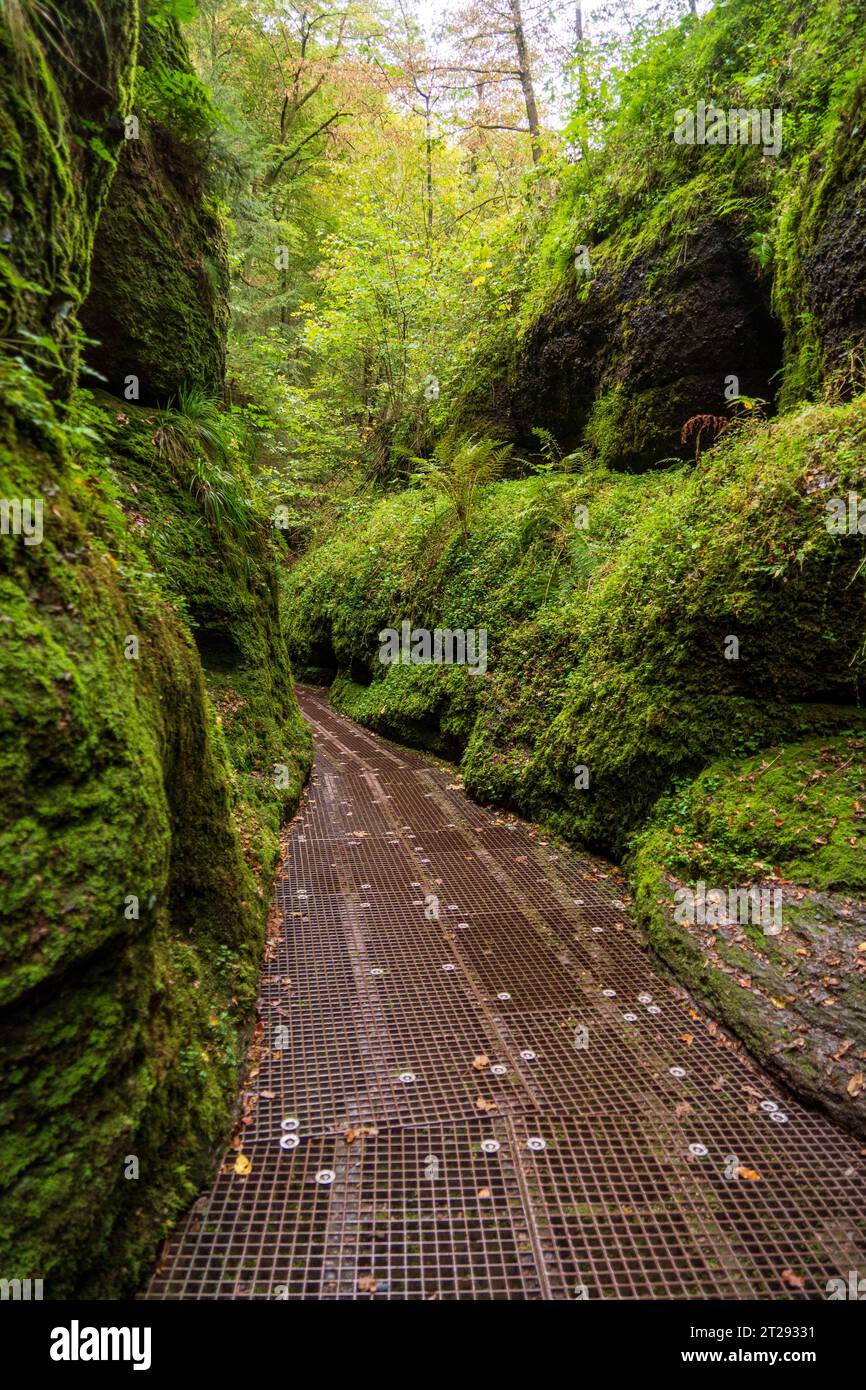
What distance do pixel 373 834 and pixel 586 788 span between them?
6.35 ft

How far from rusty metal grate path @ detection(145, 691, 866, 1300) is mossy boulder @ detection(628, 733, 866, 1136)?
0.18 metres

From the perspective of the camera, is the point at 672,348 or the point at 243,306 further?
the point at 243,306

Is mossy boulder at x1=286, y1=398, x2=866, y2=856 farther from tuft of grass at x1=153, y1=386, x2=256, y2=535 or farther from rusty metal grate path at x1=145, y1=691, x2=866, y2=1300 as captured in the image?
tuft of grass at x1=153, y1=386, x2=256, y2=535

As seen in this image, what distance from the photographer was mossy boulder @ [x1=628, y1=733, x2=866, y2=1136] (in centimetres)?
304

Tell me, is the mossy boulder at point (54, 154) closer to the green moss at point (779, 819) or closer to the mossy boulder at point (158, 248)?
the mossy boulder at point (158, 248)

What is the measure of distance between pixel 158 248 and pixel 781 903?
6680 mm

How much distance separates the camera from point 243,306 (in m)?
13.1

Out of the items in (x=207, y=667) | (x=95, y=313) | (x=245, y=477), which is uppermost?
(x=95, y=313)

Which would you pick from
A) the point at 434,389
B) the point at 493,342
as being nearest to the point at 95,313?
the point at 493,342

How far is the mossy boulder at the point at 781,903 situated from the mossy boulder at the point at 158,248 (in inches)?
214

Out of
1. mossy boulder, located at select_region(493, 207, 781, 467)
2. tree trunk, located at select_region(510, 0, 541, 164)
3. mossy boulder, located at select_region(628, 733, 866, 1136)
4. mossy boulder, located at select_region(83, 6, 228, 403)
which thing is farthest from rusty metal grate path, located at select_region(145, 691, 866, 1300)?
tree trunk, located at select_region(510, 0, 541, 164)

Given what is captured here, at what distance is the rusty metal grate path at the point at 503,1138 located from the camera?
2236mm
